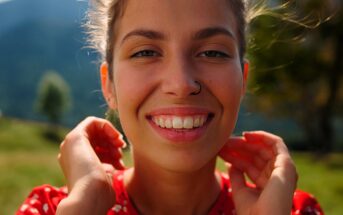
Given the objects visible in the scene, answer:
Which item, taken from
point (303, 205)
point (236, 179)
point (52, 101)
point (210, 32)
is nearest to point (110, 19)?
point (210, 32)

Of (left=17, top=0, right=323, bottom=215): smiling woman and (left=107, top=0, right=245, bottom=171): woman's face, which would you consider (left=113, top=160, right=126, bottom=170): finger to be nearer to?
(left=17, top=0, right=323, bottom=215): smiling woman

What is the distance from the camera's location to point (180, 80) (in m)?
2.46

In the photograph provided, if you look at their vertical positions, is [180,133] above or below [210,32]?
below

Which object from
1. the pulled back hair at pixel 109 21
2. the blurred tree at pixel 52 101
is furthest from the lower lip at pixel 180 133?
the blurred tree at pixel 52 101

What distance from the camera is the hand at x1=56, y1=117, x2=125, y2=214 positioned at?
7.95 feet

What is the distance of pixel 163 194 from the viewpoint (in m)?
3.00

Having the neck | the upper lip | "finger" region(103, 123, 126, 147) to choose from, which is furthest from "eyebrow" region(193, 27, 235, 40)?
"finger" region(103, 123, 126, 147)

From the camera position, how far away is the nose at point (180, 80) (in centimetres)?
245

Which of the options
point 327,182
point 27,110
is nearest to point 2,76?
point 27,110

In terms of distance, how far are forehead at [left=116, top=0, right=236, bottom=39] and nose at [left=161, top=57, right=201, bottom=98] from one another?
17 centimetres

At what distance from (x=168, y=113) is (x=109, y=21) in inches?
31.0

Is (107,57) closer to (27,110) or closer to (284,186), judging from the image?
(284,186)

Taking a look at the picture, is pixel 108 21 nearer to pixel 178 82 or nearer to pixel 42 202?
pixel 178 82

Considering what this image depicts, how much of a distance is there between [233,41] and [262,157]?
2.91 ft
